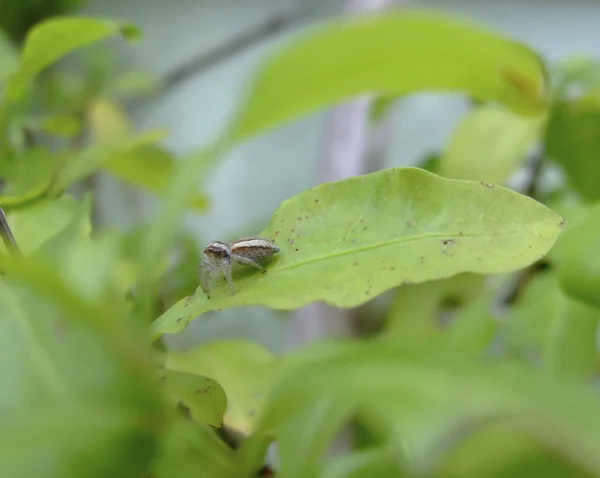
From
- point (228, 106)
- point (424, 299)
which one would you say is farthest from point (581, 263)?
point (228, 106)

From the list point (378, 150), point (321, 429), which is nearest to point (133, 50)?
point (378, 150)

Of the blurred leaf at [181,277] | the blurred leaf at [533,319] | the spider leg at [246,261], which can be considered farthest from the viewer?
the blurred leaf at [181,277]

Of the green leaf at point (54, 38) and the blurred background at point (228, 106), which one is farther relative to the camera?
the blurred background at point (228, 106)

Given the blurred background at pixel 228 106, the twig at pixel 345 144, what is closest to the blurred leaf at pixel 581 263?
the twig at pixel 345 144

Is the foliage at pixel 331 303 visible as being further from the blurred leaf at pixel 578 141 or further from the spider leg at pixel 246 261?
the blurred leaf at pixel 578 141

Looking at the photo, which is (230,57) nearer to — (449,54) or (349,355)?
(449,54)
